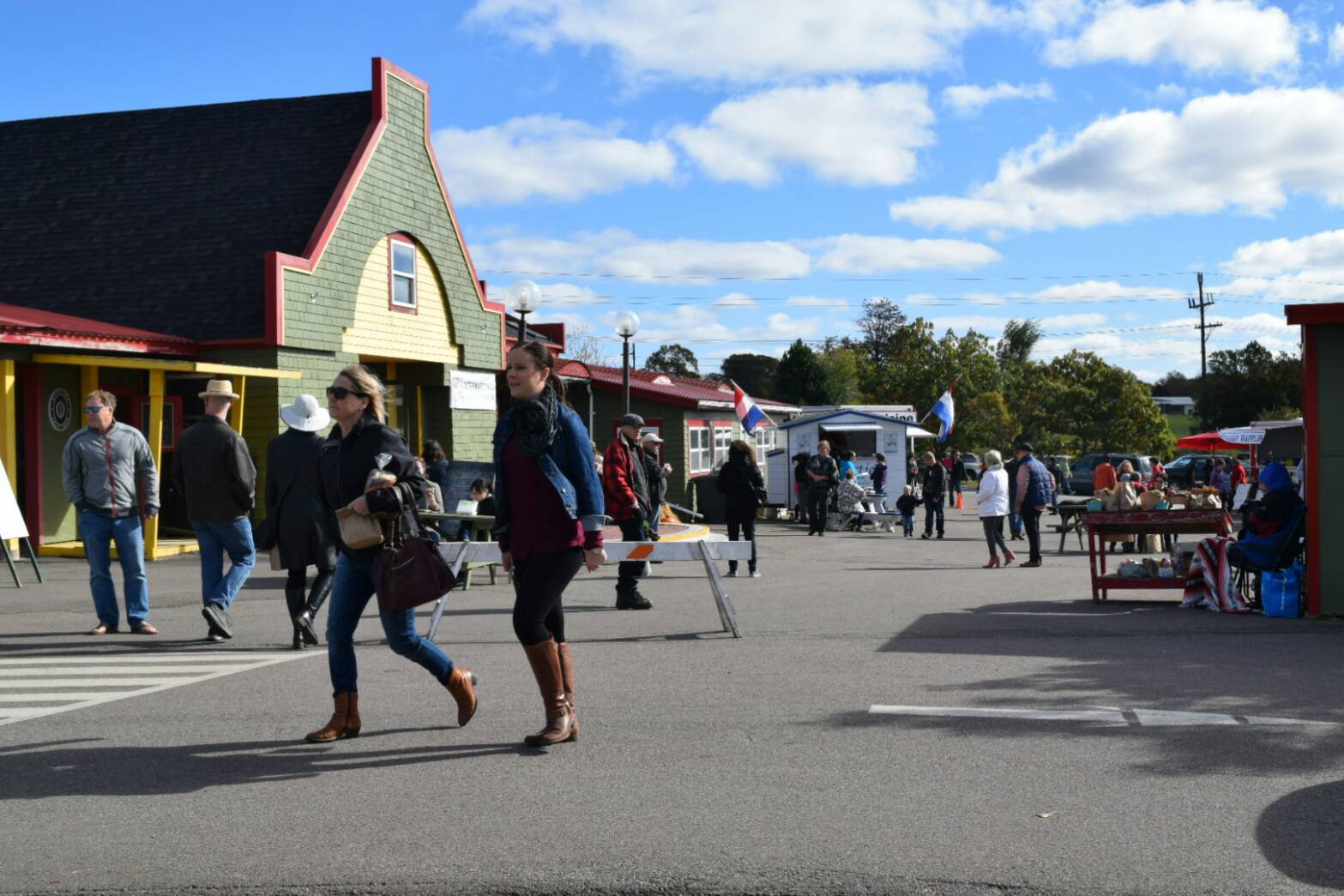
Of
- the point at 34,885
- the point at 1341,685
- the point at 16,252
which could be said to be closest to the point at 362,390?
the point at 34,885

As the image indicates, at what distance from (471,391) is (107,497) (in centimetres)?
1695

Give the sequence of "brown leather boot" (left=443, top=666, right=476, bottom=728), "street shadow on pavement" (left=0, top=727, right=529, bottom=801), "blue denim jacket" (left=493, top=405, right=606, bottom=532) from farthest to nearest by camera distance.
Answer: "brown leather boot" (left=443, top=666, right=476, bottom=728), "blue denim jacket" (left=493, top=405, right=606, bottom=532), "street shadow on pavement" (left=0, top=727, right=529, bottom=801)

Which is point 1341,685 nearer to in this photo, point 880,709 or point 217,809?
point 880,709

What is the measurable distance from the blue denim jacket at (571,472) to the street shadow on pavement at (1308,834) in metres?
3.22

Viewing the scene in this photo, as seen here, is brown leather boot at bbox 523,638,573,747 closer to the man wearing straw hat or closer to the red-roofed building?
the man wearing straw hat

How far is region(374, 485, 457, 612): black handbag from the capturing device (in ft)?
21.9

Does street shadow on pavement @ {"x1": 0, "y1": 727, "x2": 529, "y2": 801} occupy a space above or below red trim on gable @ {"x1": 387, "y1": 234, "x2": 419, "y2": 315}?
below

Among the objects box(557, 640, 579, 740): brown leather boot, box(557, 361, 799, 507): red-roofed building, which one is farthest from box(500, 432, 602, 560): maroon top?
box(557, 361, 799, 507): red-roofed building

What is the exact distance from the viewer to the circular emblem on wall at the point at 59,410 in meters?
20.3

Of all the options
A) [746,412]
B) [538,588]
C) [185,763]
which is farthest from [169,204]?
[538,588]

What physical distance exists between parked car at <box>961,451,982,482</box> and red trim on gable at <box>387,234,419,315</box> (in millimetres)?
39888

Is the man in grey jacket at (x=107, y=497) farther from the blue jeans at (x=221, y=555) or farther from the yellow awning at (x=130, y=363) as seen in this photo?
the yellow awning at (x=130, y=363)

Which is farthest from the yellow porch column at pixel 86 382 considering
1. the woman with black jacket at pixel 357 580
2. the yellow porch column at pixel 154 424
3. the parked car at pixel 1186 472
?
the parked car at pixel 1186 472

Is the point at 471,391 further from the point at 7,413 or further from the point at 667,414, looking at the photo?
the point at 7,413
